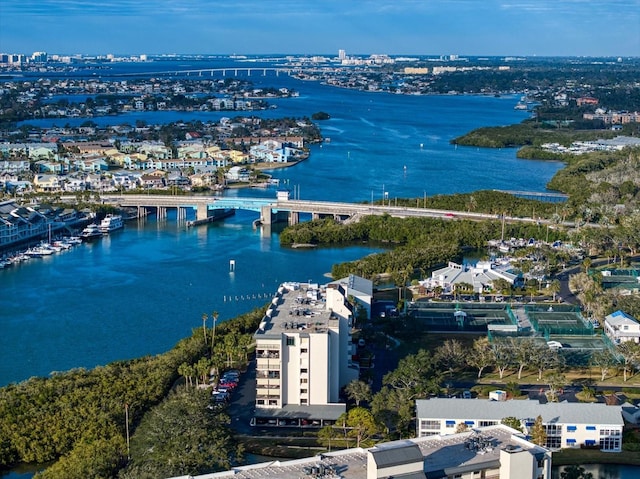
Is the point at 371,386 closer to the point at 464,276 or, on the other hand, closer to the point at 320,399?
the point at 320,399

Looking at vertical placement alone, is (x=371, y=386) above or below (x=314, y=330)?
below

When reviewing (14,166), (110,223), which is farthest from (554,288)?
(14,166)

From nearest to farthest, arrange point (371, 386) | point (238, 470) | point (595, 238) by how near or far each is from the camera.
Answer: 1. point (238, 470)
2. point (371, 386)
3. point (595, 238)

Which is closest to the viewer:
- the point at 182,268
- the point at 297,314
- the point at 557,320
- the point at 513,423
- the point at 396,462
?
the point at 396,462

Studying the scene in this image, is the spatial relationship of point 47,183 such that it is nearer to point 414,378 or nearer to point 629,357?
point 414,378

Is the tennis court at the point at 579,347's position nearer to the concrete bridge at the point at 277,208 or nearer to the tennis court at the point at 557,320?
the tennis court at the point at 557,320

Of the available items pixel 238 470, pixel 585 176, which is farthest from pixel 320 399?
pixel 585 176

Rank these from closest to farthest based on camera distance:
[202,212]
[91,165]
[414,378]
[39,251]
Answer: [414,378]
[39,251]
[202,212]
[91,165]

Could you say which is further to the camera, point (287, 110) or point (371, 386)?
point (287, 110)
